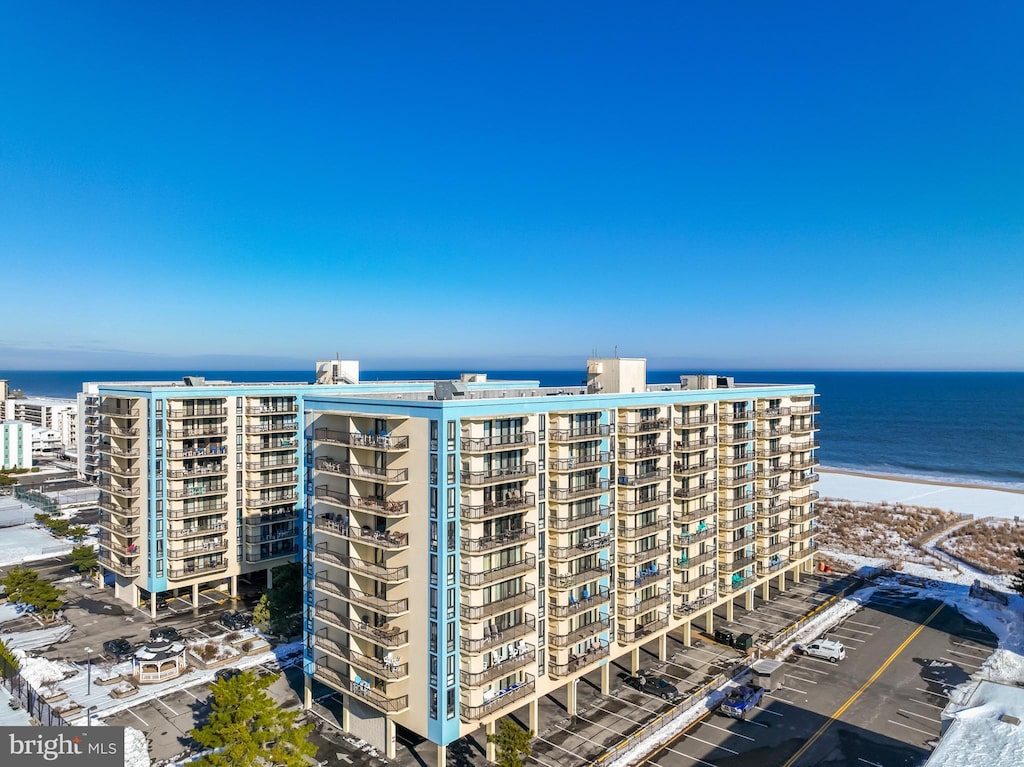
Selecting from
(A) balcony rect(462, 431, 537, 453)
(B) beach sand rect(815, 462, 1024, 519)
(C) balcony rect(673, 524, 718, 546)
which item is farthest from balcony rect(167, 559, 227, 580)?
(B) beach sand rect(815, 462, 1024, 519)

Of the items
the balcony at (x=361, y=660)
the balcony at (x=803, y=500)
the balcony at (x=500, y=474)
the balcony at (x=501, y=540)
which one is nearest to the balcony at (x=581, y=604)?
the balcony at (x=501, y=540)

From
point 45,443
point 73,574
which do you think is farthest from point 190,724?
point 45,443

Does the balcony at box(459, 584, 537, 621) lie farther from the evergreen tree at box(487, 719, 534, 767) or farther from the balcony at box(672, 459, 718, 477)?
the balcony at box(672, 459, 718, 477)

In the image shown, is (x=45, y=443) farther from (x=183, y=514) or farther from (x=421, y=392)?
(x=421, y=392)

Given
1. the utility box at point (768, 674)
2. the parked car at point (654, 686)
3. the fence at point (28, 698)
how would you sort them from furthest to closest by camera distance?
the utility box at point (768, 674), the parked car at point (654, 686), the fence at point (28, 698)

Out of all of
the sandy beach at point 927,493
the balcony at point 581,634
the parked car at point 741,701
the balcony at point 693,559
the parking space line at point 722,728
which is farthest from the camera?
the sandy beach at point 927,493

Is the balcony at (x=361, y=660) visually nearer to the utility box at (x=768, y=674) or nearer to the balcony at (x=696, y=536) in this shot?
the balcony at (x=696, y=536)

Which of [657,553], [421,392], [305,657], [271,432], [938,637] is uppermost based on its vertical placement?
[421,392]
